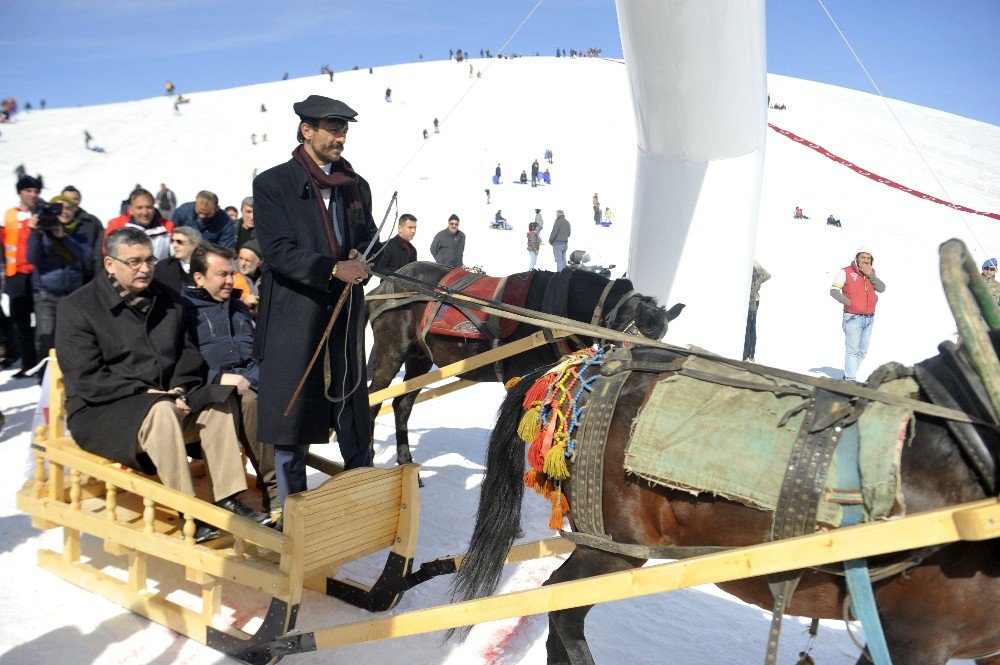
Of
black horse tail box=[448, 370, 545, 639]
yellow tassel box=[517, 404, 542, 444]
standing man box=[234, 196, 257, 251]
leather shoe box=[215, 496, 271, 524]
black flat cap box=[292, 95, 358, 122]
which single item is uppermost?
black flat cap box=[292, 95, 358, 122]

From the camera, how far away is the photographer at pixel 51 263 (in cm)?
688

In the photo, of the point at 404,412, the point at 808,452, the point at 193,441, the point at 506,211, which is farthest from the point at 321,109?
the point at 506,211

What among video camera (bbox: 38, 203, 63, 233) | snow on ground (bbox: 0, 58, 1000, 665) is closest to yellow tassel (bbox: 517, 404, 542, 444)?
snow on ground (bbox: 0, 58, 1000, 665)

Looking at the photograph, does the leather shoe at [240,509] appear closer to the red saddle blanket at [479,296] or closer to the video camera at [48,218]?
the red saddle blanket at [479,296]

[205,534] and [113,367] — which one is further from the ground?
[113,367]

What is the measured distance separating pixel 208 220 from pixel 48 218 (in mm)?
1338

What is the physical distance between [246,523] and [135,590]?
771mm

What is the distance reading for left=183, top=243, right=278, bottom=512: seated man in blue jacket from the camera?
13.1 feet

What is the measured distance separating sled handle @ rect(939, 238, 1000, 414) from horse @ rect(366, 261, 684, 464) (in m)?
2.21

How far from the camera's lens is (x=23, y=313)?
7.33 meters

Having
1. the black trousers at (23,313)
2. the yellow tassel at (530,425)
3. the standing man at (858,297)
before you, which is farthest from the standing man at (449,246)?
the yellow tassel at (530,425)

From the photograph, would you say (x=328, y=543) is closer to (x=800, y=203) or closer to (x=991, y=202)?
(x=800, y=203)

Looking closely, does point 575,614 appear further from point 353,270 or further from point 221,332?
point 221,332

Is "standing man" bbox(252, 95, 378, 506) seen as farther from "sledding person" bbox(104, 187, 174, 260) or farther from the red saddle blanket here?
"sledding person" bbox(104, 187, 174, 260)
